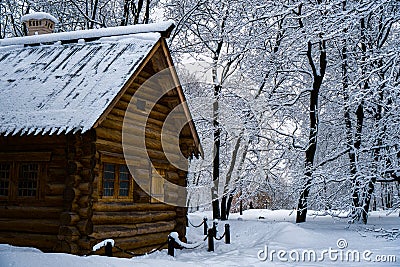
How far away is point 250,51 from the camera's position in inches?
854

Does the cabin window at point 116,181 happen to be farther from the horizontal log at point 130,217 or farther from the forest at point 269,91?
the forest at point 269,91

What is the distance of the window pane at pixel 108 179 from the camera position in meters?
11.9

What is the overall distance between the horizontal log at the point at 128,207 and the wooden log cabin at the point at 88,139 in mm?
33

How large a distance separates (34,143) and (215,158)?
11934 mm

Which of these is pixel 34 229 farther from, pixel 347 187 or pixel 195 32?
pixel 195 32

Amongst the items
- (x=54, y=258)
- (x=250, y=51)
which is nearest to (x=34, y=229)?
(x=54, y=258)

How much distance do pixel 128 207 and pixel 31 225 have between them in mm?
2568

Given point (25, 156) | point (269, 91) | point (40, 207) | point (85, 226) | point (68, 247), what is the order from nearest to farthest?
point (68, 247), point (85, 226), point (40, 207), point (25, 156), point (269, 91)

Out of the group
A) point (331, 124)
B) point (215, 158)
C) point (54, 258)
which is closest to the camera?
point (54, 258)

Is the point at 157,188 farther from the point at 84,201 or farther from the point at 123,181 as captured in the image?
the point at 84,201

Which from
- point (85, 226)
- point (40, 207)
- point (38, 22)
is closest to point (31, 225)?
point (40, 207)

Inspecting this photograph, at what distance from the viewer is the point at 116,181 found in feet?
40.2

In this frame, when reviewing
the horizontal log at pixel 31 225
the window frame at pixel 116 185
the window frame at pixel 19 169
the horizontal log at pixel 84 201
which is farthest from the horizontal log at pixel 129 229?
the window frame at pixel 19 169

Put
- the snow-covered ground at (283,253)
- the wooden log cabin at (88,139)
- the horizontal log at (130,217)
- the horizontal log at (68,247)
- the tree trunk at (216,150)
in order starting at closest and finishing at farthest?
the snow-covered ground at (283,253) < the horizontal log at (68,247) < the wooden log cabin at (88,139) < the horizontal log at (130,217) < the tree trunk at (216,150)
